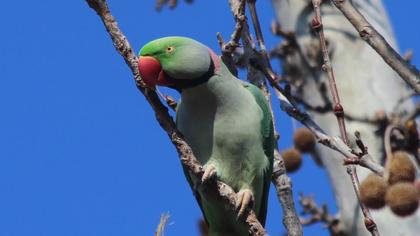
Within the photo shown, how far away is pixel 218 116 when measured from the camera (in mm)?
4152

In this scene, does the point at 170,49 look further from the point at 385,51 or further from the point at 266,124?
the point at 385,51

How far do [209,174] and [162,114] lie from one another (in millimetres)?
495

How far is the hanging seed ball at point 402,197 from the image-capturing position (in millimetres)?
3305

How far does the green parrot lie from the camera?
13.3 ft

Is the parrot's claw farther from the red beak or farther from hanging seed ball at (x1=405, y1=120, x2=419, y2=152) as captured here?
hanging seed ball at (x1=405, y1=120, x2=419, y2=152)

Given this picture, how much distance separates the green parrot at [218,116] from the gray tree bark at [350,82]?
4.17 ft

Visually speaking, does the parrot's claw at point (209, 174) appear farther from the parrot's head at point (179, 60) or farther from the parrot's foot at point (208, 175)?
the parrot's head at point (179, 60)

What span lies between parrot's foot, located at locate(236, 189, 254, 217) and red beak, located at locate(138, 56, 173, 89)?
Answer: 2.01 ft

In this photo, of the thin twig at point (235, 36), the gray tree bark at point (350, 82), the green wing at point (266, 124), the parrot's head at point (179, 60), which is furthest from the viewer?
the gray tree bark at point (350, 82)

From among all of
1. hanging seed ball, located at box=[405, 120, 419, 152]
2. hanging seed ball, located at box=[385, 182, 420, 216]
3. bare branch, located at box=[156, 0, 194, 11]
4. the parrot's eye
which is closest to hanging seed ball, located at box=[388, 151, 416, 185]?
hanging seed ball, located at box=[385, 182, 420, 216]

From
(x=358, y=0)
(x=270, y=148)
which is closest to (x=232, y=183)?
(x=270, y=148)

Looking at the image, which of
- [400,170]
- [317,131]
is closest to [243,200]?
[317,131]

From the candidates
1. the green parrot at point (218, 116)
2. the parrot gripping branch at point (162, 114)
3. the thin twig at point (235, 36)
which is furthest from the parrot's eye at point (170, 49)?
the parrot gripping branch at point (162, 114)

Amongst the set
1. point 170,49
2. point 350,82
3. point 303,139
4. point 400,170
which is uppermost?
point 350,82
